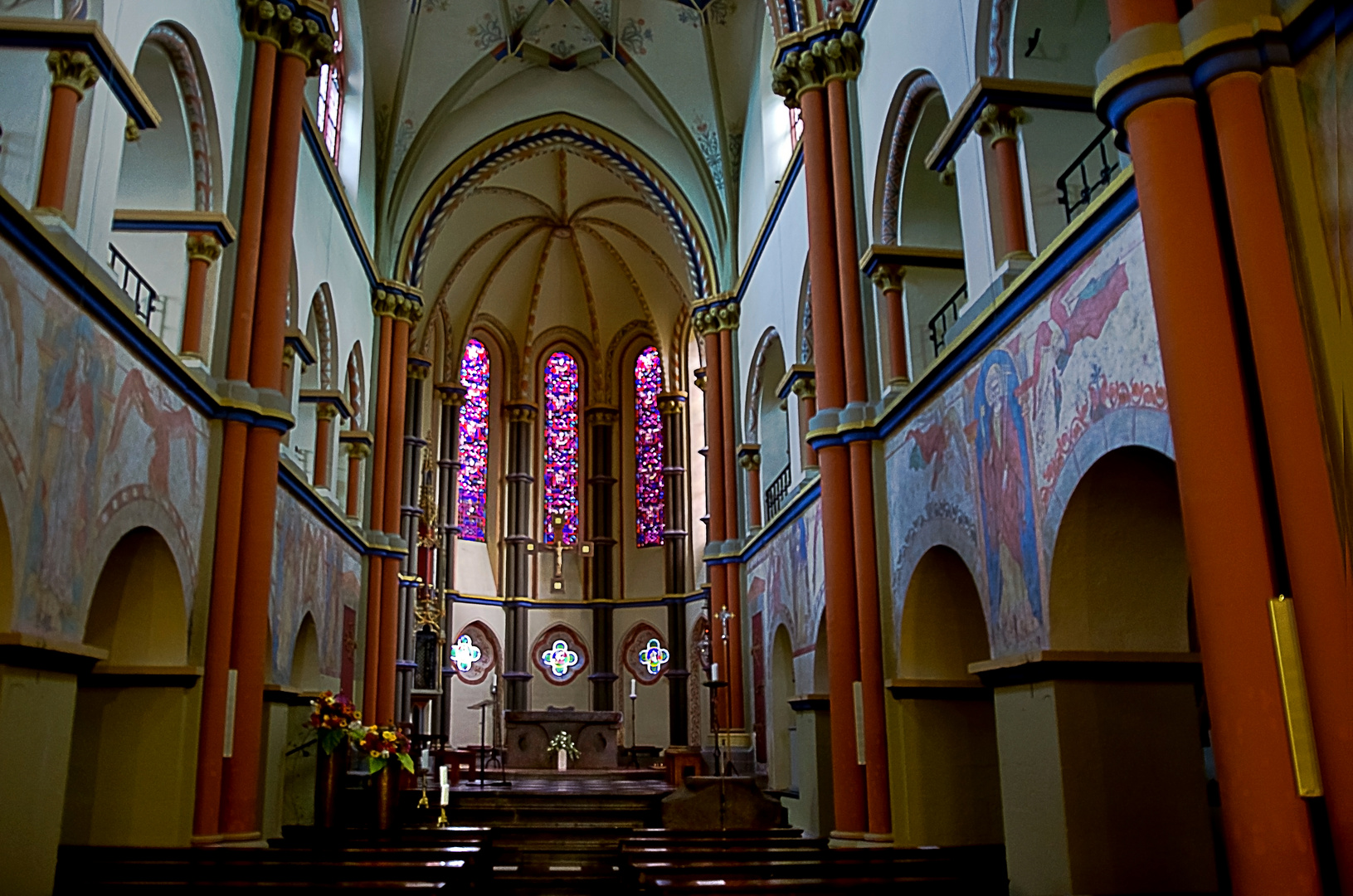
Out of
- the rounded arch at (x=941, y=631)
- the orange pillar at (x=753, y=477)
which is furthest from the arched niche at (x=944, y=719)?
the orange pillar at (x=753, y=477)

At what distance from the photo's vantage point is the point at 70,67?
917 centimetres

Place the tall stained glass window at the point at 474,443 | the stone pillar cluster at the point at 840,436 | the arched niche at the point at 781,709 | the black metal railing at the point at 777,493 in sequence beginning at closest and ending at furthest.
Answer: the stone pillar cluster at the point at 840,436, the arched niche at the point at 781,709, the black metal railing at the point at 777,493, the tall stained glass window at the point at 474,443

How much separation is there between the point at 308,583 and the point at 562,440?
16.7m

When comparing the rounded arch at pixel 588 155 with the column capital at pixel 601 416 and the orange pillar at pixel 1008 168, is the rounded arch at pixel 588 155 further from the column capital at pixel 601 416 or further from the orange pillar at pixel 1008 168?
the orange pillar at pixel 1008 168

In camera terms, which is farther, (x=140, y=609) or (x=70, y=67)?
(x=140, y=609)

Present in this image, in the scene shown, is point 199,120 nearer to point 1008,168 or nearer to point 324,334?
point 324,334

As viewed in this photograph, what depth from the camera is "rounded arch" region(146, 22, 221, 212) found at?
11.9 metres

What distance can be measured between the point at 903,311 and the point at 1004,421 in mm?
3539

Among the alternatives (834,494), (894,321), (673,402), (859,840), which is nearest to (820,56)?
(894,321)

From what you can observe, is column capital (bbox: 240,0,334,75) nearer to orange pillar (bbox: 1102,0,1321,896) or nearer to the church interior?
the church interior

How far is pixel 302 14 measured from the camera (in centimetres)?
1391

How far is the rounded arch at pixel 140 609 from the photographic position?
11.3 m

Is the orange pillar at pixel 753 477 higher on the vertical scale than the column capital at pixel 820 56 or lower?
lower

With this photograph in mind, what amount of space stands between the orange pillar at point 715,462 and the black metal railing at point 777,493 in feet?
6.10
